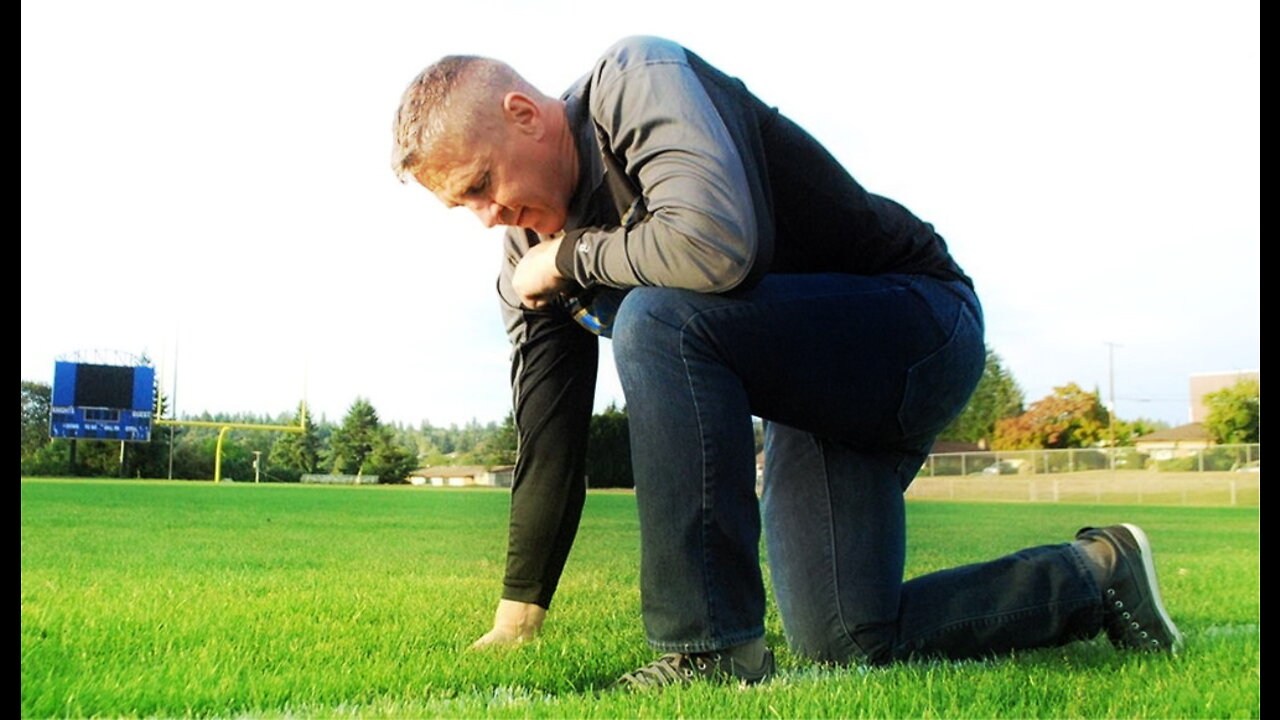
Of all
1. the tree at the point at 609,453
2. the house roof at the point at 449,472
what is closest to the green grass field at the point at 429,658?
the tree at the point at 609,453

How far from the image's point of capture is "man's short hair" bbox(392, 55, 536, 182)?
76.7 inches

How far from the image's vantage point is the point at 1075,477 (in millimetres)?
25781

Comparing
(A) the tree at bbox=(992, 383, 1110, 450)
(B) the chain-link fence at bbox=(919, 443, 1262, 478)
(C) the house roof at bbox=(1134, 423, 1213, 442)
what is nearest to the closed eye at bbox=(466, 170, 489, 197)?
(B) the chain-link fence at bbox=(919, 443, 1262, 478)

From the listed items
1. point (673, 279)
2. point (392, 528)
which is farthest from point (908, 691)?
point (392, 528)

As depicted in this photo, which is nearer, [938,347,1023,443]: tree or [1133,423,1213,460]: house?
[938,347,1023,443]: tree

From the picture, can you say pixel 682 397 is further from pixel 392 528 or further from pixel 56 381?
pixel 56 381

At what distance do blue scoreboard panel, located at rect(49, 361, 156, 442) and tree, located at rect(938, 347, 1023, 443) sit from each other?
814 inches

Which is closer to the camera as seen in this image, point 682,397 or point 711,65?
point 682,397

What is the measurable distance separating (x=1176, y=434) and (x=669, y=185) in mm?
42526

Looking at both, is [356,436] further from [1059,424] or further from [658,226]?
[1059,424]

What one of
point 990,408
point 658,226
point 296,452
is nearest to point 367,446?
point 296,452

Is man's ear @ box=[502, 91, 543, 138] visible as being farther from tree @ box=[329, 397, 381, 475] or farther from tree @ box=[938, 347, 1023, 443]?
tree @ box=[938, 347, 1023, 443]

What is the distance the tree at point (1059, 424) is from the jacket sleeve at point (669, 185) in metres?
35.8
